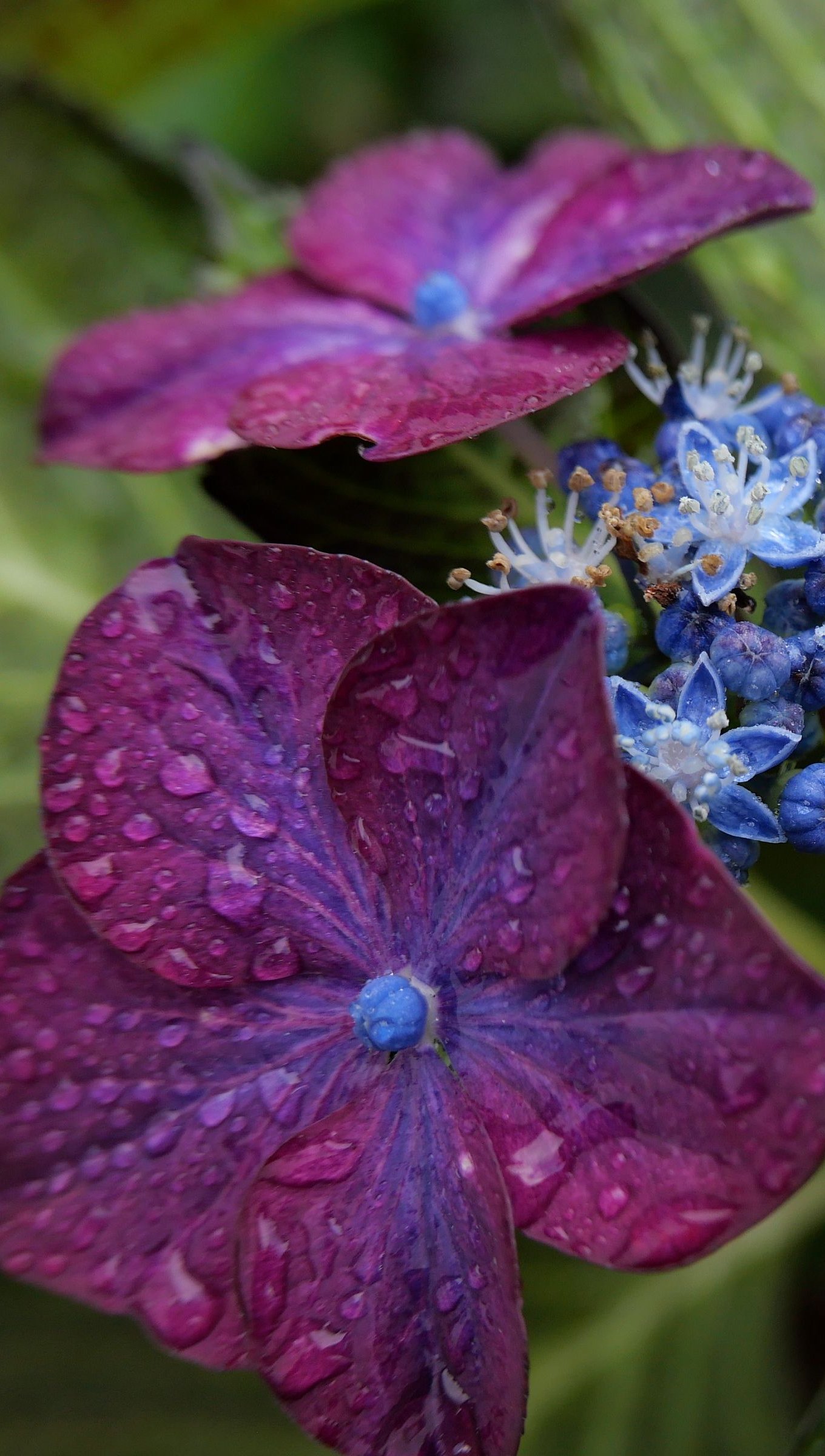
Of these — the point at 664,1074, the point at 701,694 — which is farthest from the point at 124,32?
the point at 664,1074

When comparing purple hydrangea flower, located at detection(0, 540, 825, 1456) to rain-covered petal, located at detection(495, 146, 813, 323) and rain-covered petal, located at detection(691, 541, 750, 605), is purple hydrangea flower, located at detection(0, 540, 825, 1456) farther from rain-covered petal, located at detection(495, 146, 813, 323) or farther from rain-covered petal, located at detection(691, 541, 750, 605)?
rain-covered petal, located at detection(495, 146, 813, 323)

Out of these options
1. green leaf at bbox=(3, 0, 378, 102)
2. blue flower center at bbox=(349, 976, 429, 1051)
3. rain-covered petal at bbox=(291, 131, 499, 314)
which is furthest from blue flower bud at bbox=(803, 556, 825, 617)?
green leaf at bbox=(3, 0, 378, 102)

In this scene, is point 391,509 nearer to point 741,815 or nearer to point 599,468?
point 599,468

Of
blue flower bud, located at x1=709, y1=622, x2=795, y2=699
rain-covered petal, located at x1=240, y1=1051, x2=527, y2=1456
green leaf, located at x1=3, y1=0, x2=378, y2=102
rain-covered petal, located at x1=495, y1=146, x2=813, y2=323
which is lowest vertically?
rain-covered petal, located at x1=240, y1=1051, x2=527, y2=1456

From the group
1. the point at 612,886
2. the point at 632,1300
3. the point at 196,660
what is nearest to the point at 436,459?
the point at 196,660

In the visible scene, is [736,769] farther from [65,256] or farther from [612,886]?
[65,256]

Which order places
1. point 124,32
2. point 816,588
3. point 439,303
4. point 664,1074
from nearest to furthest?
point 664,1074 → point 816,588 → point 439,303 → point 124,32
